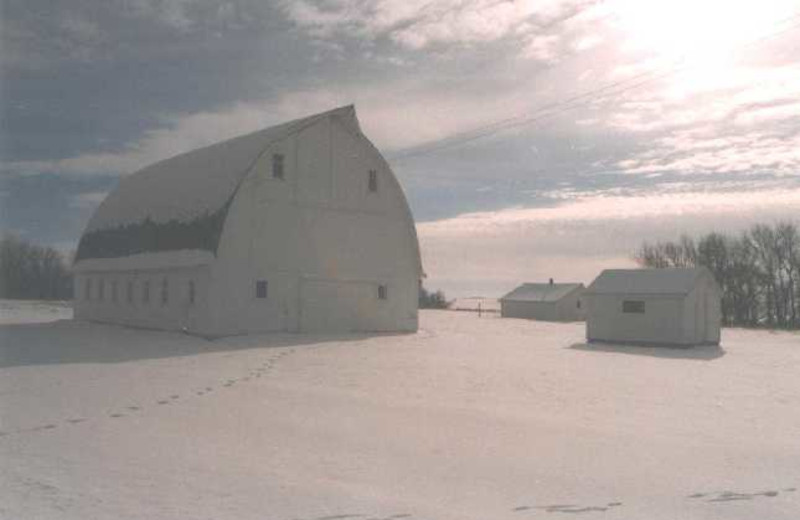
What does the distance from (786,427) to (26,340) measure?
22.4 meters

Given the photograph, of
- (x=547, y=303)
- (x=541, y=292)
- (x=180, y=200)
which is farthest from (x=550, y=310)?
(x=180, y=200)

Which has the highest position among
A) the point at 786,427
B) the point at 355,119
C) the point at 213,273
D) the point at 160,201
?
the point at 355,119

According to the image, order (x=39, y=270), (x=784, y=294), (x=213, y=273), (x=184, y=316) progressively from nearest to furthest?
(x=213, y=273) → (x=184, y=316) → (x=784, y=294) → (x=39, y=270)

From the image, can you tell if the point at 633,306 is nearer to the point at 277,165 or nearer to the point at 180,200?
the point at 277,165

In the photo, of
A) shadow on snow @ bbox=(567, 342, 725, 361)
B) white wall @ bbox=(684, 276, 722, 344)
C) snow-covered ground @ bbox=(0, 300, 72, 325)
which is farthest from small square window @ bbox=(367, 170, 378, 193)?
snow-covered ground @ bbox=(0, 300, 72, 325)

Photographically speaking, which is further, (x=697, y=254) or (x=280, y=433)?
(x=697, y=254)

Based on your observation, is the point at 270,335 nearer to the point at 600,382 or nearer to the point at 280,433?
the point at 600,382

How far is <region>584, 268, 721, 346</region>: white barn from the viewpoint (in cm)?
2659

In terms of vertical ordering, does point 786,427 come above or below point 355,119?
below

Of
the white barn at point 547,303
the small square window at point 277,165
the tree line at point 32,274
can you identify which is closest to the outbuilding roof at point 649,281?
the small square window at point 277,165

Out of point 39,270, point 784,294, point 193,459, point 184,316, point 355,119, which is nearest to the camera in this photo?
point 193,459

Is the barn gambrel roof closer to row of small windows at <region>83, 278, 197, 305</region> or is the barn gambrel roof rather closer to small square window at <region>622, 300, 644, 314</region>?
row of small windows at <region>83, 278, 197, 305</region>

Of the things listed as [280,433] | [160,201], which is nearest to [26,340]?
[160,201]

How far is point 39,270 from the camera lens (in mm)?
86125
